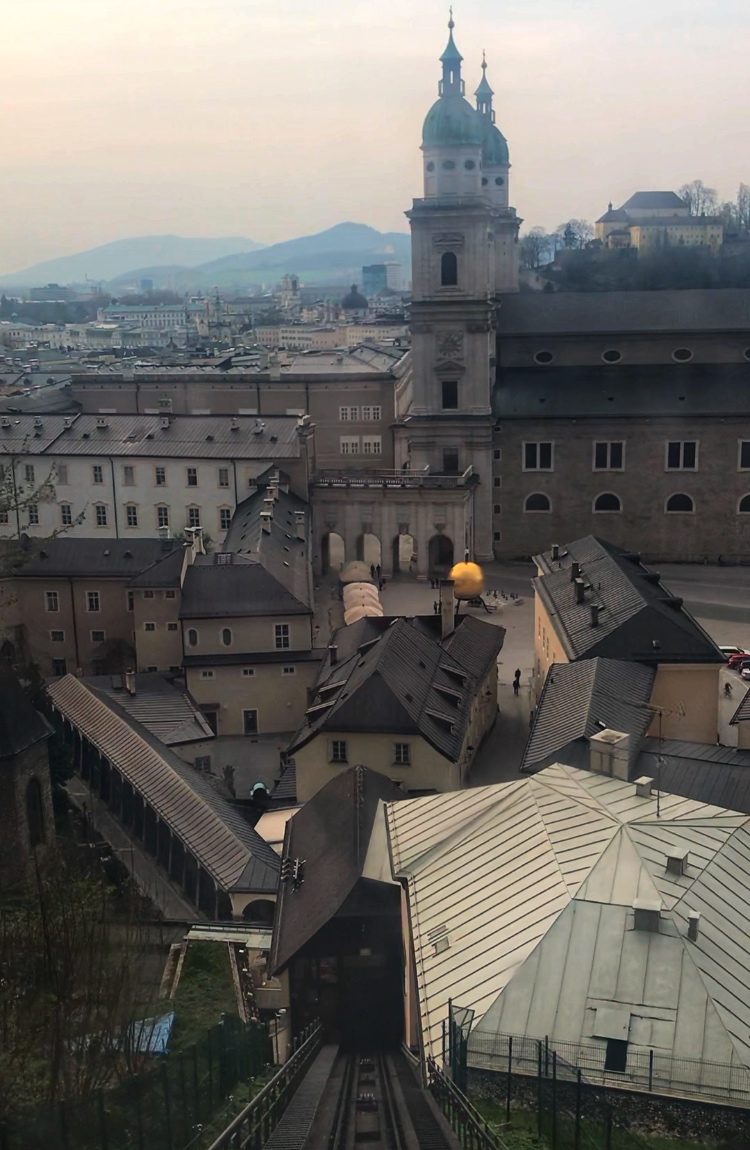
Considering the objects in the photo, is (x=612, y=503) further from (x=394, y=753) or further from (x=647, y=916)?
(x=647, y=916)

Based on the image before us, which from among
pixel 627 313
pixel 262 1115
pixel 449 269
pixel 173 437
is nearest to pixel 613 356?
pixel 627 313

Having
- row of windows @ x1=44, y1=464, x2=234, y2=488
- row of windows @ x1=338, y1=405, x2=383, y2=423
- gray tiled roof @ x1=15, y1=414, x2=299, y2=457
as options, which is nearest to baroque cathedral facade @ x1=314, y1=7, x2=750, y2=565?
gray tiled roof @ x1=15, y1=414, x2=299, y2=457

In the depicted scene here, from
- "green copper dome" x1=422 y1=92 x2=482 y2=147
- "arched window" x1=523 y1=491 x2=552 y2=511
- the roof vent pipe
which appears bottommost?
"arched window" x1=523 y1=491 x2=552 y2=511

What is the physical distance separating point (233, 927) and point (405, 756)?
6.92 meters

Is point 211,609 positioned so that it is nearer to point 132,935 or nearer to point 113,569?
point 113,569

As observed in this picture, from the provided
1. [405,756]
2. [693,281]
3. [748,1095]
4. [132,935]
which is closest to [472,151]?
[405,756]

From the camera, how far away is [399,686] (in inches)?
1145

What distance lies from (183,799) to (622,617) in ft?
37.5

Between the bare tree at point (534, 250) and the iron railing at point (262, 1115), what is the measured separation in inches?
5607

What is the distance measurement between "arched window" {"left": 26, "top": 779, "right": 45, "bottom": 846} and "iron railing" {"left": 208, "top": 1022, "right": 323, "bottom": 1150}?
9.50 m

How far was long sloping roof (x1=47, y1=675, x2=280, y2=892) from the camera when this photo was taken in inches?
947

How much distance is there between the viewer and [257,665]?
120 ft

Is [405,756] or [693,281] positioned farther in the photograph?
[693,281]

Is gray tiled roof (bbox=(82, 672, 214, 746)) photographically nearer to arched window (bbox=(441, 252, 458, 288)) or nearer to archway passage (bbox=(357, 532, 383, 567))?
archway passage (bbox=(357, 532, 383, 567))
